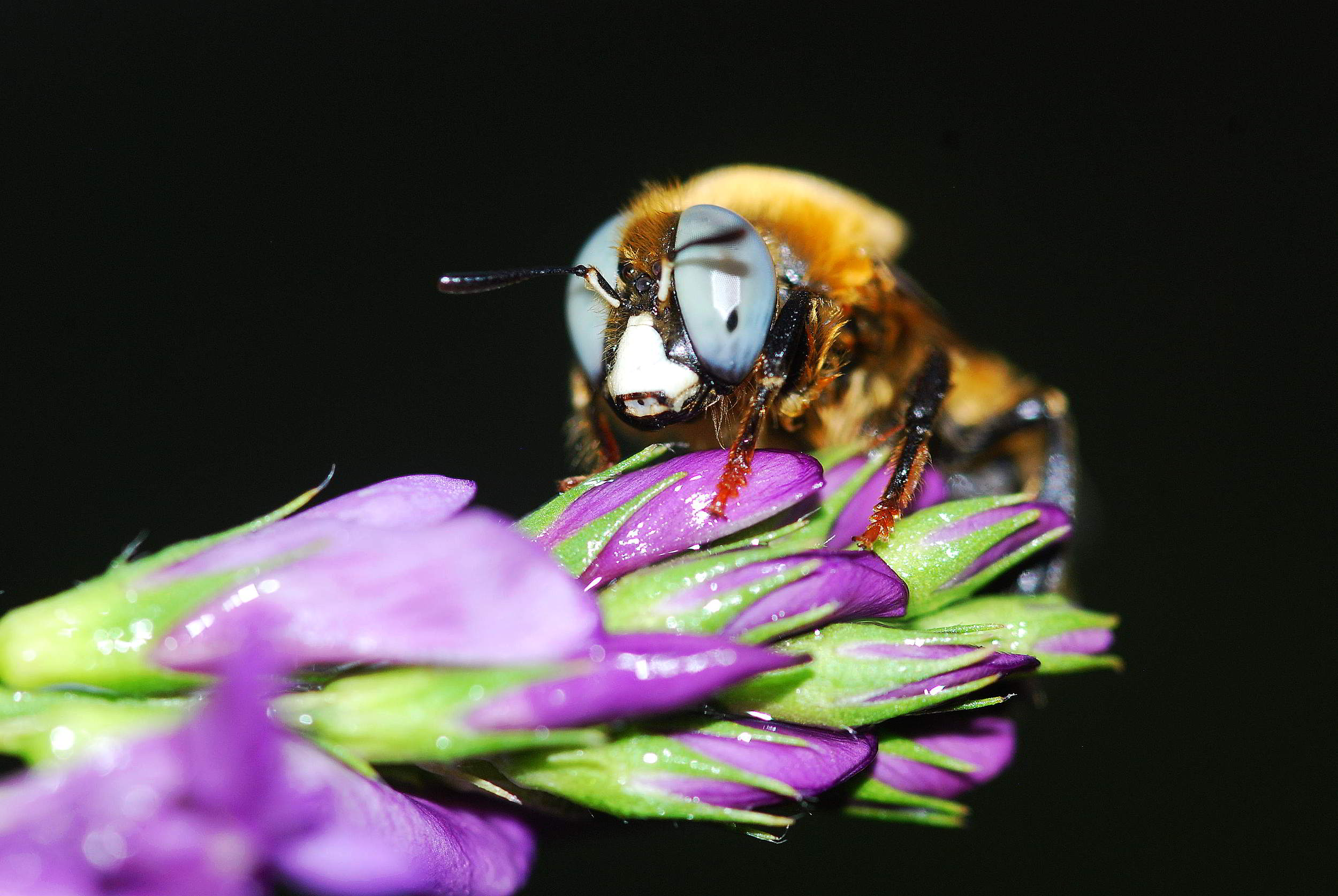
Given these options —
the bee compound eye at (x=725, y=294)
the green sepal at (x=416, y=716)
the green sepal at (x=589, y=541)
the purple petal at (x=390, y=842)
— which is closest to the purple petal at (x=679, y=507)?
the green sepal at (x=589, y=541)

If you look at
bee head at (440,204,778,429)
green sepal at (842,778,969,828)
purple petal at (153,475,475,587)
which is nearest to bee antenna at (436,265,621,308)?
bee head at (440,204,778,429)

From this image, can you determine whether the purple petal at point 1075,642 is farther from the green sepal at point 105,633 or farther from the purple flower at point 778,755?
the green sepal at point 105,633

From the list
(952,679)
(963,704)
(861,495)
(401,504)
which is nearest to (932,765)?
(963,704)

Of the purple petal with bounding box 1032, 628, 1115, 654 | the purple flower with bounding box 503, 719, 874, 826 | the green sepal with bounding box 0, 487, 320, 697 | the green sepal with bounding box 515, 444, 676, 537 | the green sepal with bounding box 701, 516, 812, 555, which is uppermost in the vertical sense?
the green sepal with bounding box 515, 444, 676, 537

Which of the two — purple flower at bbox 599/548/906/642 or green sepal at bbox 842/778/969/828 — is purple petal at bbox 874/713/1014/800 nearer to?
green sepal at bbox 842/778/969/828

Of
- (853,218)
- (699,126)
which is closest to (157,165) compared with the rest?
(699,126)

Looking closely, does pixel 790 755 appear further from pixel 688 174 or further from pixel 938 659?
pixel 688 174
